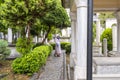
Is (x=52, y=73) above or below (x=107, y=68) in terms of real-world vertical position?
below

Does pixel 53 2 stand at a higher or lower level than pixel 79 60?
higher

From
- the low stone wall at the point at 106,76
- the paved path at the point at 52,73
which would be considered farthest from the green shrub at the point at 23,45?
the low stone wall at the point at 106,76

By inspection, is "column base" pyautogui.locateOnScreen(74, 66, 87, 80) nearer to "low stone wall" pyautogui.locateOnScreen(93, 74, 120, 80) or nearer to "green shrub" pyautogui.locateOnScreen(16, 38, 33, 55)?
"low stone wall" pyautogui.locateOnScreen(93, 74, 120, 80)

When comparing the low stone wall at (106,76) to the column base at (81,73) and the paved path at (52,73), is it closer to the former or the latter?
the column base at (81,73)

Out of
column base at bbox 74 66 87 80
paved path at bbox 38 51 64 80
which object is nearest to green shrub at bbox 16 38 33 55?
paved path at bbox 38 51 64 80

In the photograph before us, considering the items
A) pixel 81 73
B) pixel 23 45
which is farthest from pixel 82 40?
pixel 23 45

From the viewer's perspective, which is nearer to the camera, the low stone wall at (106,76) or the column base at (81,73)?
the column base at (81,73)

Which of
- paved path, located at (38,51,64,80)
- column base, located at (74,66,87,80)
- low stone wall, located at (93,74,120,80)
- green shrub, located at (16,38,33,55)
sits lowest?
paved path, located at (38,51,64,80)

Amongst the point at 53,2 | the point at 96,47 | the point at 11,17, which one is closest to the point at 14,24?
the point at 11,17

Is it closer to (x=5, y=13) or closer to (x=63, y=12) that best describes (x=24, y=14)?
(x=5, y=13)

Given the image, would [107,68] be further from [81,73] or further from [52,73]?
[52,73]

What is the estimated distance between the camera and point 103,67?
7.12 metres

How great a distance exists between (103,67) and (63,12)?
10.9m

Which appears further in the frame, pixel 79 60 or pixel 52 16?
pixel 52 16
